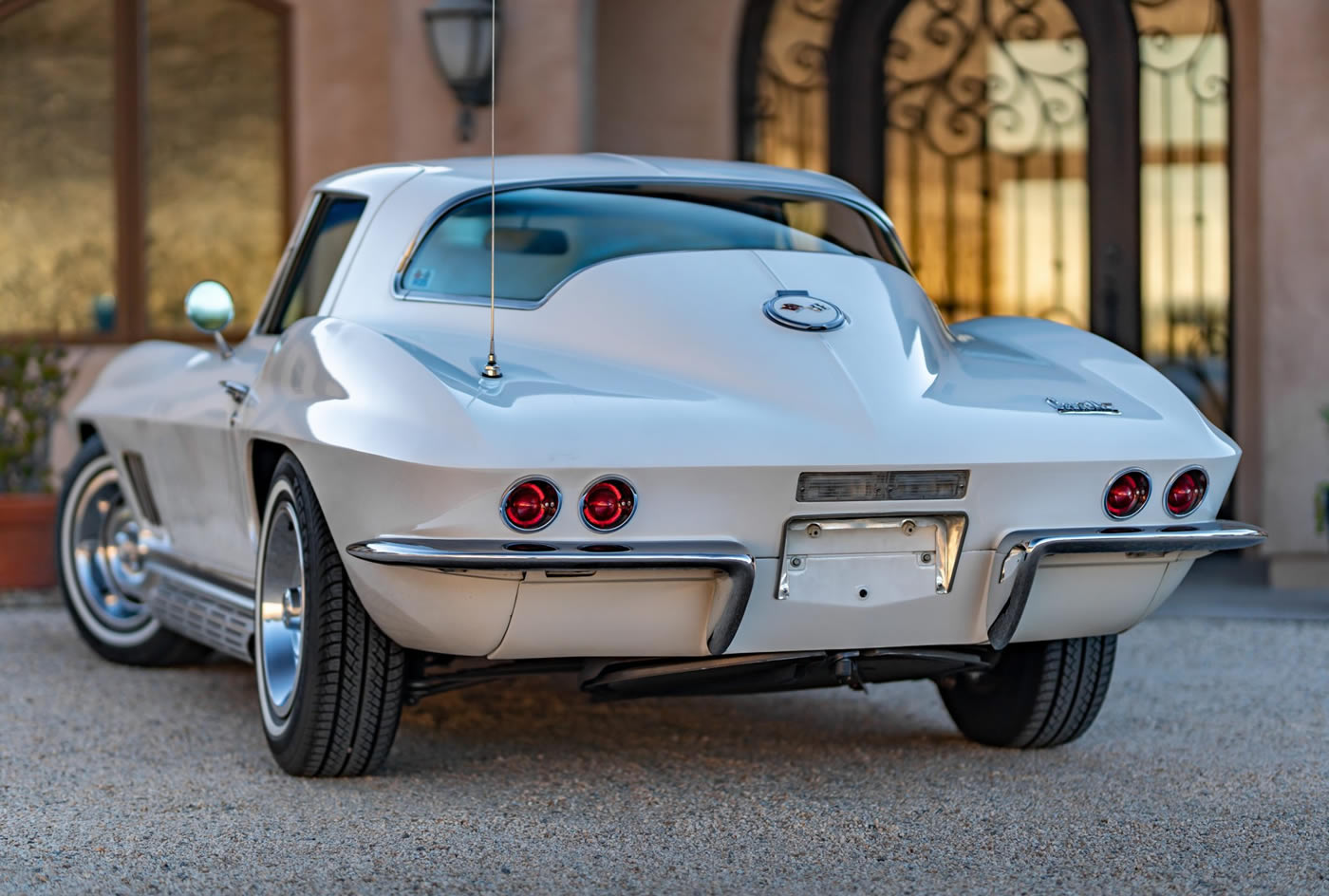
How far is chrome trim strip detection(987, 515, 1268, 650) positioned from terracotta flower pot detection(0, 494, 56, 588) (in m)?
5.00

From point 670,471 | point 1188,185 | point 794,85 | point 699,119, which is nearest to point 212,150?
point 699,119

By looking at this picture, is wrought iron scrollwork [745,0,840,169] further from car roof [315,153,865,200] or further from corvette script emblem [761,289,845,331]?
corvette script emblem [761,289,845,331]

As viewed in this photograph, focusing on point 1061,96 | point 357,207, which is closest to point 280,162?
point 1061,96

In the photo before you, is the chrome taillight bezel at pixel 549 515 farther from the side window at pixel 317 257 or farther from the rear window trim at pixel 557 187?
the side window at pixel 317 257

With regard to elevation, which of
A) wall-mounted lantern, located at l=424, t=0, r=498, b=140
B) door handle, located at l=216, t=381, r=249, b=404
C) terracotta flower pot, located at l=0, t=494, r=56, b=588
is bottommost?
terracotta flower pot, located at l=0, t=494, r=56, b=588

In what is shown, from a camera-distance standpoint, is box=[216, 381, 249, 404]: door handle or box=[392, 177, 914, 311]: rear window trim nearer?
box=[392, 177, 914, 311]: rear window trim

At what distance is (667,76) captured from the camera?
32.0ft

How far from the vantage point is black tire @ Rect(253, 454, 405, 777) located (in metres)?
4.10

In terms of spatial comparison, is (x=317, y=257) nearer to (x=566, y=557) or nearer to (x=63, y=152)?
(x=566, y=557)

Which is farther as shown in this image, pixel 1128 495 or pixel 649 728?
pixel 649 728

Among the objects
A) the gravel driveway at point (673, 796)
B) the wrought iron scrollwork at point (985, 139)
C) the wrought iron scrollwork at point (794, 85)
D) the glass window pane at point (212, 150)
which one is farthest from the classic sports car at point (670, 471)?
the glass window pane at point (212, 150)

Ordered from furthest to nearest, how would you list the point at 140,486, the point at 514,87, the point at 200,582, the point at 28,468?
the point at 514,87 < the point at 28,468 < the point at 140,486 < the point at 200,582

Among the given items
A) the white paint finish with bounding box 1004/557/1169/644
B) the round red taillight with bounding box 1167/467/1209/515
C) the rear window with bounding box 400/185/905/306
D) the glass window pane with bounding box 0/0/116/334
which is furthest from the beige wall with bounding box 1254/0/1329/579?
the glass window pane with bounding box 0/0/116/334

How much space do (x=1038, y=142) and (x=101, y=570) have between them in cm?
517
